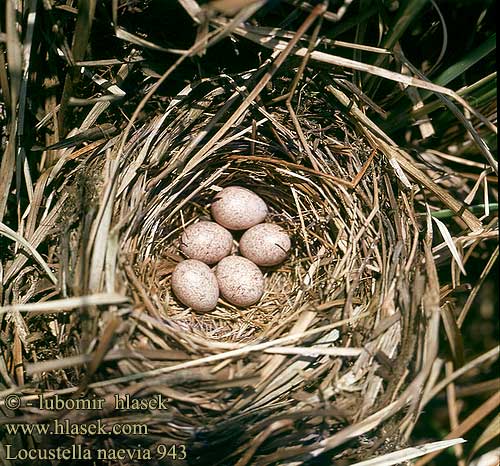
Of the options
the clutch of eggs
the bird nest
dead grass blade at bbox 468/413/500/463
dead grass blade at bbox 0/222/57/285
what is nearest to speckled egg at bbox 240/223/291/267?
the clutch of eggs

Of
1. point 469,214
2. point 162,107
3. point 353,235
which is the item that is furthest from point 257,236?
point 469,214

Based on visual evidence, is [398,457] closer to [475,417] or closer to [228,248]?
[475,417]

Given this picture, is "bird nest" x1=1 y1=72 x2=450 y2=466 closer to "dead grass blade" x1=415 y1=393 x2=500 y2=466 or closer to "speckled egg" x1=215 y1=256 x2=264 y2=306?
"speckled egg" x1=215 y1=256 x2=264 y2=306

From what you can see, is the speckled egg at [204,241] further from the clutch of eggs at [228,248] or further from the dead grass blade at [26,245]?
the dead grass blade at [26,245]

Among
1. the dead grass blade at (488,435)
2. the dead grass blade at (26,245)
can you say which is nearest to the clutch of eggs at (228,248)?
the dead grass blade at (26,245)

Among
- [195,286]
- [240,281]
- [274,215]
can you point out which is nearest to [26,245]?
[195,286]

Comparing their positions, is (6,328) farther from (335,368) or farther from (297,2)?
(297,2)
